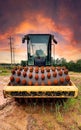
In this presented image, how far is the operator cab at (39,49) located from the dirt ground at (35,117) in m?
3.39

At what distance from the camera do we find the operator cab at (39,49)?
1170 centimetres

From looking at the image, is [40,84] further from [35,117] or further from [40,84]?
[35,117]

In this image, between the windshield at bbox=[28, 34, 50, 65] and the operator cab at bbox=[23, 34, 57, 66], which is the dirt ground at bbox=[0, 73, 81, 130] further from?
the windshield at bbox=[28, 34, 50, 65]

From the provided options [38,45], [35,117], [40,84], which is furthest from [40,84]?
[38,45]

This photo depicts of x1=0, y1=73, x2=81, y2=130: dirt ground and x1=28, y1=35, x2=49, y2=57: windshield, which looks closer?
x1=0, y1=73, x2=81, y2=130: dirt ground

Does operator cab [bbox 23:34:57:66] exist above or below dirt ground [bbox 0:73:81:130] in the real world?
above

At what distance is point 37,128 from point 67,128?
79 centimetres

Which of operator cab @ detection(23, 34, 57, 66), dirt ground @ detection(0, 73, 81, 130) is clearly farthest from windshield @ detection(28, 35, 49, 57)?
dirt ground @ detection(0, 73, 81, 130)

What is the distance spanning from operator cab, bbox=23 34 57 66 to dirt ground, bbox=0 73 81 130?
3.39 m

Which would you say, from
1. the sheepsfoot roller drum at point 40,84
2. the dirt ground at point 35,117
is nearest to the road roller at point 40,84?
the sheepsfoot roller drum at point 40,84

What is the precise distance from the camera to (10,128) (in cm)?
694

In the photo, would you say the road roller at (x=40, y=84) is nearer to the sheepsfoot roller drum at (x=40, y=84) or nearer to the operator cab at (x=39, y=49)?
the sheepsfoot roller drum at (x=40, y=84)

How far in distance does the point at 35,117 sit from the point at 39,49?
4.63 meters

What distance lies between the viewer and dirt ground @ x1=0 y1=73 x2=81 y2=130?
724cm
